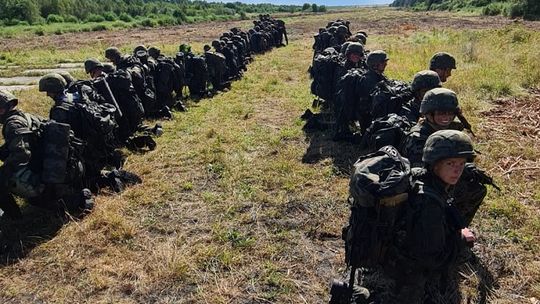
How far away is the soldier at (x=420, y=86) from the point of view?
17.7 ft

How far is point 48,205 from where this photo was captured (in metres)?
5.97

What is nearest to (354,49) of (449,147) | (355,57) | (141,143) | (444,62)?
(355,57)

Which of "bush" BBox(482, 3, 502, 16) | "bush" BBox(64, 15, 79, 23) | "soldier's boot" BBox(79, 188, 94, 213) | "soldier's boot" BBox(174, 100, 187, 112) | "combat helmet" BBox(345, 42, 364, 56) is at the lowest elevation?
"bush" BBox(482, 3, 502, 16)

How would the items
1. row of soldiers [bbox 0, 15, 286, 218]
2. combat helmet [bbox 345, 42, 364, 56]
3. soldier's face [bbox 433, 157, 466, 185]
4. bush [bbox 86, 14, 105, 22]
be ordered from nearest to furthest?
soldier's face [bbox 433, 157, 466, 185] → row of soldiers [bbox 0, 15, 286, 218] → combat helmet [bbox 345, 42, 364, 56] → bush [bbox 86, 14, 105, 22]

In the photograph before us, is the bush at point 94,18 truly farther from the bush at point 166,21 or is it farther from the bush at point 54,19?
the bush at point 166,21

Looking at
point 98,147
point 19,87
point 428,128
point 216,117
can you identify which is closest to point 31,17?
point 19,87

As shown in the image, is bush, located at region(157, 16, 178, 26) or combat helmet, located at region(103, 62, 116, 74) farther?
bush, located at region(157, 16, 178, 26)

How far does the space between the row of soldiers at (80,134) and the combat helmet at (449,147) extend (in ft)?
15.0

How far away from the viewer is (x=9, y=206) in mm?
5875

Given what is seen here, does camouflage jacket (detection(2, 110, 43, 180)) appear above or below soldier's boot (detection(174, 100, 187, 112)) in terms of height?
above

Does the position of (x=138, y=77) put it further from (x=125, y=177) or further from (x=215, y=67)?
(x=215, y=67)

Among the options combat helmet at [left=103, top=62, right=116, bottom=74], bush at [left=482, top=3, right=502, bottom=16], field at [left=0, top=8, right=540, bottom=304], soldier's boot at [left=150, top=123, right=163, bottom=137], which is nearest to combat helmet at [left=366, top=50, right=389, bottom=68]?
field at [left=0, top=8, right=540, bottom=304]

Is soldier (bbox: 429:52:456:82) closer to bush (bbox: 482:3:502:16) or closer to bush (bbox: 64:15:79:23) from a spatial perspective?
bush (bbox: 482:3:502:16)

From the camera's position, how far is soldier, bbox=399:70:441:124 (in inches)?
212
